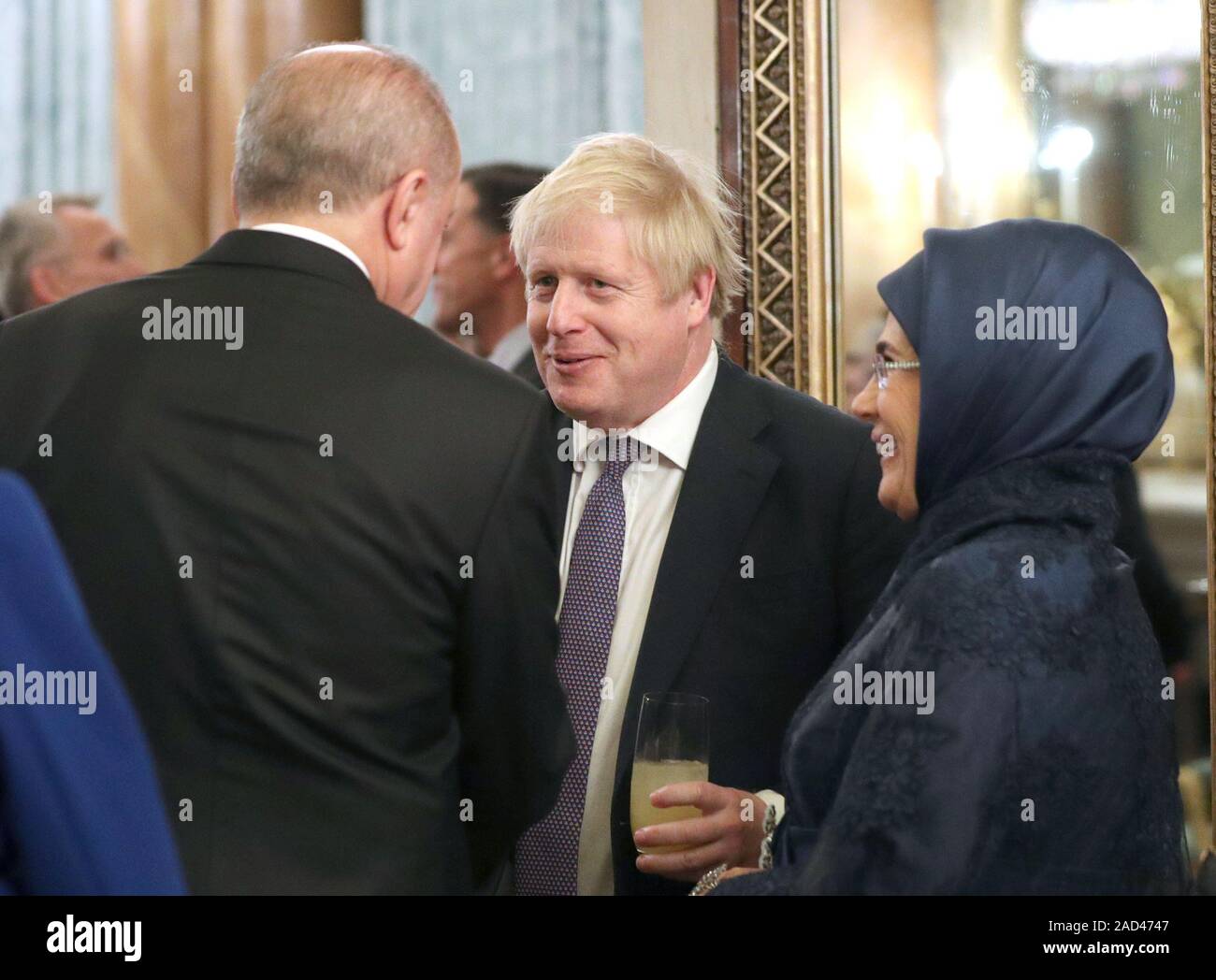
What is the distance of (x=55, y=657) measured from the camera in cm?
100

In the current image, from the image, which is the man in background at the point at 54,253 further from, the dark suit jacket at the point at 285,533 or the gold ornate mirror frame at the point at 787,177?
the dark suit jacket at the point at 285,533

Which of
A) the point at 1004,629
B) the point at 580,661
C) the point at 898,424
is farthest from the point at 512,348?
the point at 1004,629

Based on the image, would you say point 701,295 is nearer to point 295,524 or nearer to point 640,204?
point 640,204

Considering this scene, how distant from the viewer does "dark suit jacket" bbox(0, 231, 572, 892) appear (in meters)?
1.61

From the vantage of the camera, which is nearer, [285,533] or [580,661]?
[285,533]

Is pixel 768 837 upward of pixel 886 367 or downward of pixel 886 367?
downward

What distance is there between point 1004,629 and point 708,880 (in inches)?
20.6

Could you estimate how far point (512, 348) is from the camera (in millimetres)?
3254

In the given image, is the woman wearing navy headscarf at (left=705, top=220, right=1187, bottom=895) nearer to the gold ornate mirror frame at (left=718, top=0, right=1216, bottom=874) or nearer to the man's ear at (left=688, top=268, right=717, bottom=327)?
the man's ear at (left=688, top=268, right=717, bottom=327)

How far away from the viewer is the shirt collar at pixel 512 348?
A: 10.6 ft

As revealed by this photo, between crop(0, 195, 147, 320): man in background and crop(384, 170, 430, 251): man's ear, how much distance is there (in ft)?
6.29

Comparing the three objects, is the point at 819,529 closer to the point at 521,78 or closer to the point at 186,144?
the point at 521,78

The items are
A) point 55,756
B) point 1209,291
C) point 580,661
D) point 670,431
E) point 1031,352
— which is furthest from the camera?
point 1209,291
